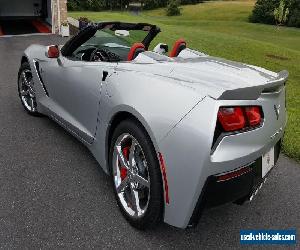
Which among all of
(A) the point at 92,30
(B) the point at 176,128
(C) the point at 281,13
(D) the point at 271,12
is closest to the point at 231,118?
(B) the point at 176,128

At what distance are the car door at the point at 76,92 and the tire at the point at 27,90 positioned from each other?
0.69 m

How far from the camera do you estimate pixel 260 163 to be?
2592mm

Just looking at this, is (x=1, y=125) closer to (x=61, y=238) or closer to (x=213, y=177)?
(x=61, y=238)

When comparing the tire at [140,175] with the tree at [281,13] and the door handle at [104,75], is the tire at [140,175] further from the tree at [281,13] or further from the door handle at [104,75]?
the tree at [281,13]

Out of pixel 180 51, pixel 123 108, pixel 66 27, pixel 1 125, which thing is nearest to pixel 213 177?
pixel 123 108

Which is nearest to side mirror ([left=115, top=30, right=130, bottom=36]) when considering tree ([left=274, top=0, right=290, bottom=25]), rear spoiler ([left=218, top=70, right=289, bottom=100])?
rear spoiler ([left=218, top=70, right=289, bottom=100])

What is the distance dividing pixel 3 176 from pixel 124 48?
186cm

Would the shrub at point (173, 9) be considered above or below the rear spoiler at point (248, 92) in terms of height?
below

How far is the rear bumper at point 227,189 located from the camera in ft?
7.62

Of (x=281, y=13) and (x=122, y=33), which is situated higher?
(x=122, y=33)

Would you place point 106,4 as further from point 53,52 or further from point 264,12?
point 53,52

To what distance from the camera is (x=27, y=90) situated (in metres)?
5.31

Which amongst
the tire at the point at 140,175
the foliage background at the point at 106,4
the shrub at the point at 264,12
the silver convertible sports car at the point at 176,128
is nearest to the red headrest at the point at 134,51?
the silver convertible sports car at the point at 176,128

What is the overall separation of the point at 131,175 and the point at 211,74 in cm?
102
